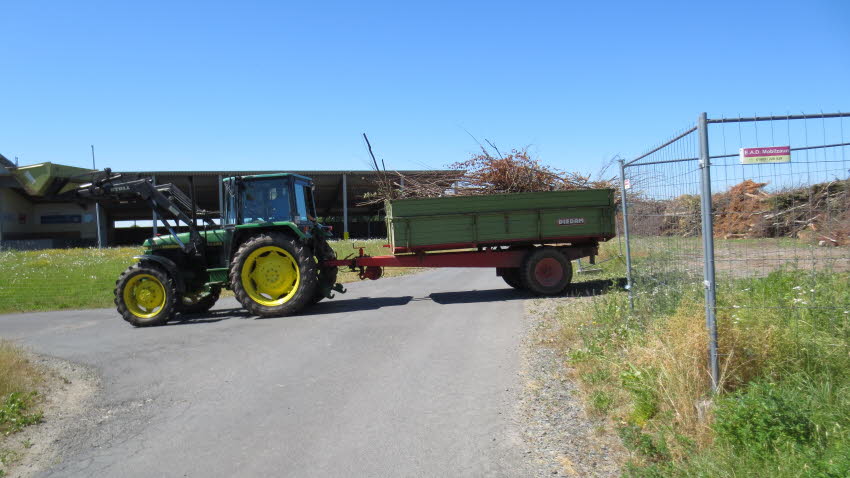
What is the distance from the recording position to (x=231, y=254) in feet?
34.5

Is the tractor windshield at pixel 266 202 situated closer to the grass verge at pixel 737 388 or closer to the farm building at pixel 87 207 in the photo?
the grass verge at pixel 737 388

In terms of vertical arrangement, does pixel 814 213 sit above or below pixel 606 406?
above

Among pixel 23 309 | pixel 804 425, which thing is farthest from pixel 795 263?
pixel 23 309

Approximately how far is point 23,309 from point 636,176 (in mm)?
13868

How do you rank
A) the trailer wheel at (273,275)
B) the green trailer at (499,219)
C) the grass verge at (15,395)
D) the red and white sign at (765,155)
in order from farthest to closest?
the green trailer at (499,219)
the trailer wheel at (273,275)
the grass verge at (15,395)
the red and white sign at (765,155)

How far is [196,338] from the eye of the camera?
8461 mm

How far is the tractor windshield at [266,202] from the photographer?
34.7 ft

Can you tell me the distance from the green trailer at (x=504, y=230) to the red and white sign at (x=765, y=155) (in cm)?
698

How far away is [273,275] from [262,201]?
145cm

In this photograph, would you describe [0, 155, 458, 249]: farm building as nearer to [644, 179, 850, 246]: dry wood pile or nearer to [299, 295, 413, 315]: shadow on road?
[299, 295, 413, 315]: shadow on road

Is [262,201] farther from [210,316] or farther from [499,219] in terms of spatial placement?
[499,219]

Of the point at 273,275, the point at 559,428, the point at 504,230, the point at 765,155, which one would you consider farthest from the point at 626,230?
the point at 273,275

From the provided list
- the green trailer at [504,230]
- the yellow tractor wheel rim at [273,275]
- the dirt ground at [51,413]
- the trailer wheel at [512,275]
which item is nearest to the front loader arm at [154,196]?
the yellow tractor wheel rim at [273,275]

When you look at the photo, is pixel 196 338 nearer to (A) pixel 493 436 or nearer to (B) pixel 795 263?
(A) pixel 493 436
